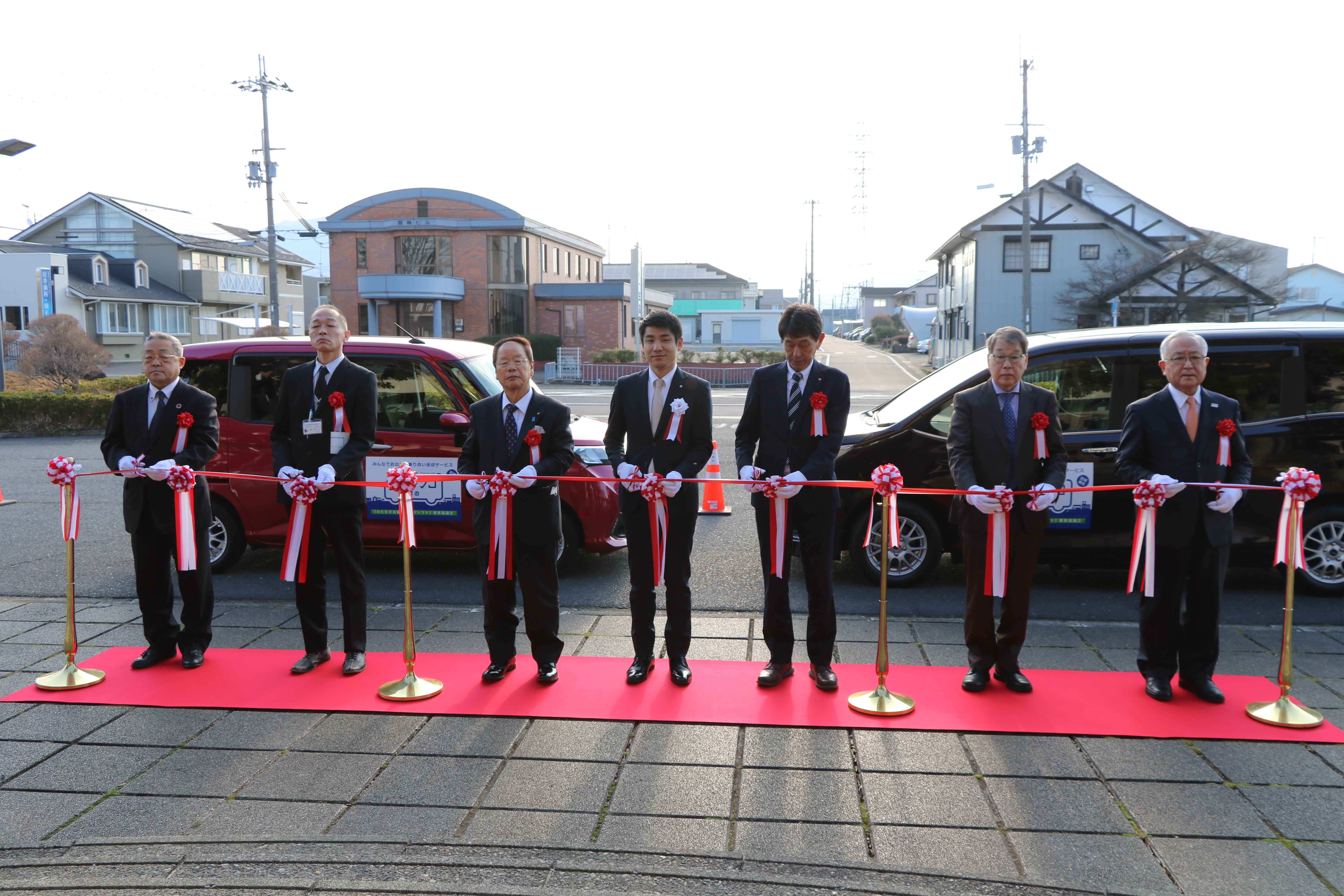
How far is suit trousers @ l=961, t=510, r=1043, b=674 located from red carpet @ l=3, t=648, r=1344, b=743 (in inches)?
7.7

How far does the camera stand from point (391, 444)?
23.6ft

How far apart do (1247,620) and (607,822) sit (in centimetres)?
496

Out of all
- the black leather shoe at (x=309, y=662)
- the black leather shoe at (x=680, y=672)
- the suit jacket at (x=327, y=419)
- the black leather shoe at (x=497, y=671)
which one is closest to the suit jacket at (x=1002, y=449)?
the black leather shoe at (x=680, y=672)

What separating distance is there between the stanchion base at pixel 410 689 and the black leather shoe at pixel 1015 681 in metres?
3.02

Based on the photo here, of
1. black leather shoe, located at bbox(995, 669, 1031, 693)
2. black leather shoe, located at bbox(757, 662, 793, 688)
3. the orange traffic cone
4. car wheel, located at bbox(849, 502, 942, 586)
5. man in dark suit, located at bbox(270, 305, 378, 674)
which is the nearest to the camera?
black leather shoe, located at bbox(995, 669, 1031, 693)

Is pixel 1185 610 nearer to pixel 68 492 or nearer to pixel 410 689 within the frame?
pixel 410 689

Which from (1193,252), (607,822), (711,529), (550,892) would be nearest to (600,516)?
(711,529)

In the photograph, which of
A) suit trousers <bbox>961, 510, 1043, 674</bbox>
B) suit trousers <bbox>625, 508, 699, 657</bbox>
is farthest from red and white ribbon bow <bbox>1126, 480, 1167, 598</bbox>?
suit trousers <bbox>625, 508, 699, 657</bbox>

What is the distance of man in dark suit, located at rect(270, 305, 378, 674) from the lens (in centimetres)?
523

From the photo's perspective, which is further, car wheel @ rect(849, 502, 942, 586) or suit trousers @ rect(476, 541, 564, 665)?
car wheel @ rect(849, 502, 942, 586)

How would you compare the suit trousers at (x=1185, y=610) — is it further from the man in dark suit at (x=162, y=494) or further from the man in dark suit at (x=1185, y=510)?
the man in dark suit at (x=162, y=494)

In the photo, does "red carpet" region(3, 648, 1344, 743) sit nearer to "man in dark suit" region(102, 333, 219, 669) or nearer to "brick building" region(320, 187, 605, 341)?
"man in dark suit" region(102, 333, 219, 669)

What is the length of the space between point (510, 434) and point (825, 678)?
215 centimetres

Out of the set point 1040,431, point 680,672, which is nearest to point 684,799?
point 680,672
